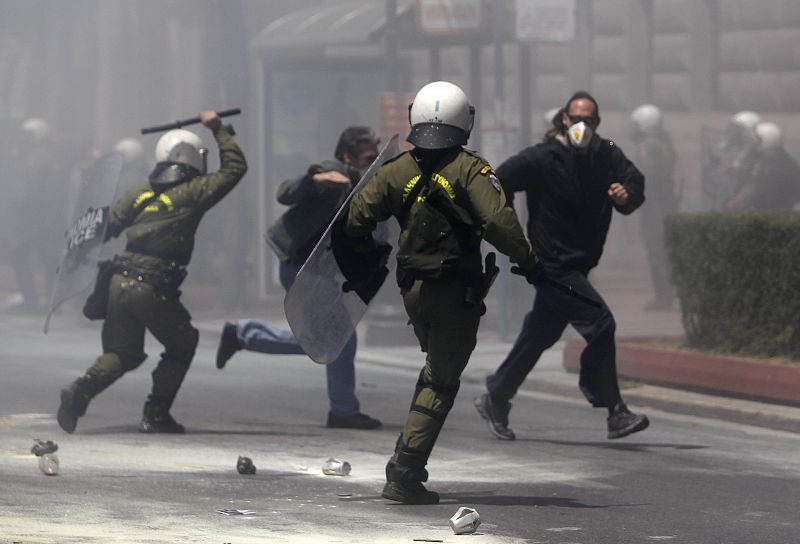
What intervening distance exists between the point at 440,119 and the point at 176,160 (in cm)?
273

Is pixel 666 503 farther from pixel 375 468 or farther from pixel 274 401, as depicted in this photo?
pixel 274 401

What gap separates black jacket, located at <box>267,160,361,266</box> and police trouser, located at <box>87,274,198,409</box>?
1.95ft

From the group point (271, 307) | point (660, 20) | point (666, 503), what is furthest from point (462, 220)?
point (660, 20)

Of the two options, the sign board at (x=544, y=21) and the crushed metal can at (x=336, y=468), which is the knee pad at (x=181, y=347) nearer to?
the crushed metal can at (x=336, y=468)

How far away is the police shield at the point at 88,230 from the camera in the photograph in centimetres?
1026

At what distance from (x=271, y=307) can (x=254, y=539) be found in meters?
12.5

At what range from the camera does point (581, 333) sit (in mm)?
9820

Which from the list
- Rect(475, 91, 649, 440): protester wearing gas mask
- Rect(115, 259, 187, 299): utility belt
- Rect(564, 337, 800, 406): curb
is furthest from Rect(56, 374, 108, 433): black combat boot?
Rect(564, 337, 800, 406): curb

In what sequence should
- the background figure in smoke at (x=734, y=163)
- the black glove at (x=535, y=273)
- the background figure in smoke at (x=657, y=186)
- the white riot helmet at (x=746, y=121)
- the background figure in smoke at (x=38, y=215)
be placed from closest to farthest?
the black glove at (x=535, y=273), the background figure in smoke at (x=734, y=163), the white riot helmet at (x=746, y=121), the background figure in smoke at (x=657, y=186), the background figure in smoke at (x=38, y=215)

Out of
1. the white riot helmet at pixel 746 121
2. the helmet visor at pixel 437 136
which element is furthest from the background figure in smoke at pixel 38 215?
the helmet visor at pixel 437 136

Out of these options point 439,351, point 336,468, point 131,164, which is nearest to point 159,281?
point 336,468

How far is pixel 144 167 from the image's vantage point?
19.6 meters

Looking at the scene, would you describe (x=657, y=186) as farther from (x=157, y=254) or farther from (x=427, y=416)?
(x=427, y=416)

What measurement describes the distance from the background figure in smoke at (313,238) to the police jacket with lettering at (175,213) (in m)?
0.30
